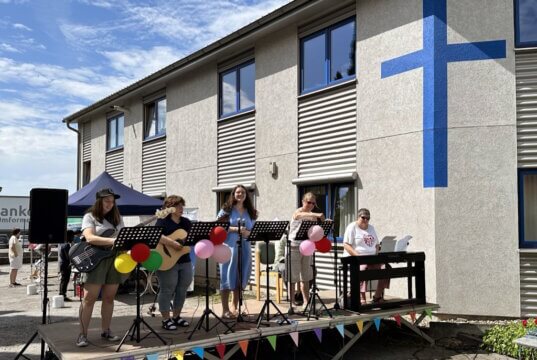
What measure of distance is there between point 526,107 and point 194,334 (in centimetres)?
596

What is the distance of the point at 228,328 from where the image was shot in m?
5.54

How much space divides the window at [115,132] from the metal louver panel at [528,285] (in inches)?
567

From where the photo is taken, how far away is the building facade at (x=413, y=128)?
305 inches

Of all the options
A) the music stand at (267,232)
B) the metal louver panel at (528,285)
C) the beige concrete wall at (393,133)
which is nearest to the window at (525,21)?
the beige concrete wall at (393,133)

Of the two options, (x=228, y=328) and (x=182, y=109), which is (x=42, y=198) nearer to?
(x=228, y=328)

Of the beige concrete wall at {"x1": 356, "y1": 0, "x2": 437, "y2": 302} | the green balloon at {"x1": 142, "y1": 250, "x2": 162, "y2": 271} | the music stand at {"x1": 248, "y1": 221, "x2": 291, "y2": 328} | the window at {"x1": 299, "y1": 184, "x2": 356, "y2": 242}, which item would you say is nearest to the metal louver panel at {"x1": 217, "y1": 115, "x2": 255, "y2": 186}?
the window at {"x1": 299, "y1": 184, "x2": 356, "y2": 242}

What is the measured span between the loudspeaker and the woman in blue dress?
79.6 inches

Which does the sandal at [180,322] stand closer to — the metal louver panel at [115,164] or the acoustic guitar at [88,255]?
the acoustic guitar at [88,255]

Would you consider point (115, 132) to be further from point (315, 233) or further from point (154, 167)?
point (315, 233)

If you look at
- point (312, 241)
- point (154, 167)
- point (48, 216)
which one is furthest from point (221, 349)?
point (154, 167)

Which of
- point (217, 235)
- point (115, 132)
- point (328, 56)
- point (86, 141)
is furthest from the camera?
point (86, 141)

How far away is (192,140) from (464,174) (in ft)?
26.8

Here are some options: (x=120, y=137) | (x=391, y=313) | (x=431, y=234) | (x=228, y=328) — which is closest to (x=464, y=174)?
(x=431, y=234)

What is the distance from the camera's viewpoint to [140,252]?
4.83m
